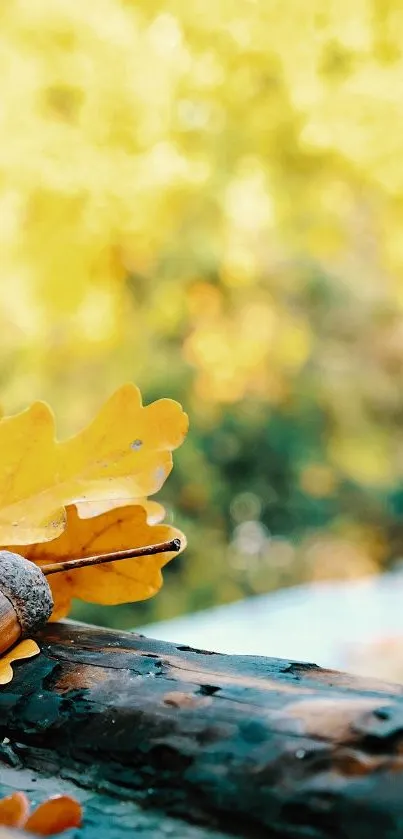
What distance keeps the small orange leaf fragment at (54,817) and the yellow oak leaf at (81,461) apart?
0.36 feet

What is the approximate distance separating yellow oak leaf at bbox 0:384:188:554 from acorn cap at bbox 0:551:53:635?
15mm

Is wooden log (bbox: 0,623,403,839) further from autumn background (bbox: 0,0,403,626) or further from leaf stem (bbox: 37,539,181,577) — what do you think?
autumn background (bbox: 0,0,403,626)

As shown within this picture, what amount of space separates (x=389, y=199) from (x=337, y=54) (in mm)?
695

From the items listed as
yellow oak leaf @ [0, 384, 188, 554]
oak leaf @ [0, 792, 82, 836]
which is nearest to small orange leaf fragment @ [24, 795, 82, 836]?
oak leaf @ [0, 792, 82, 836]

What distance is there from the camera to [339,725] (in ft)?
0.68

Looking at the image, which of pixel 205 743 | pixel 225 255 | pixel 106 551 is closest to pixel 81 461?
pixel 106 551

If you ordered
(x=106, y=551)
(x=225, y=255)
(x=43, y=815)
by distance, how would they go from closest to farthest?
(x=43, y=815) → (x=106, y=551) → (x=225, y=255)

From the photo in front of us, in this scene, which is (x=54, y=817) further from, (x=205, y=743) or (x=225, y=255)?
(x=225, y=255)

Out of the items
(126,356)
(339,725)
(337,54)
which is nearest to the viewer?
(339,725)

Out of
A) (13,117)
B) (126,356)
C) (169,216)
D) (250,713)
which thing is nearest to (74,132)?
(13,117)

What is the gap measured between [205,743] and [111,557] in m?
0.09

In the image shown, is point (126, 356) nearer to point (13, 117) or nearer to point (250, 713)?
point (13, 117)

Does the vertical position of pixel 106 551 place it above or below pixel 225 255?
above

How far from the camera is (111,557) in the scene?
0.30 m
